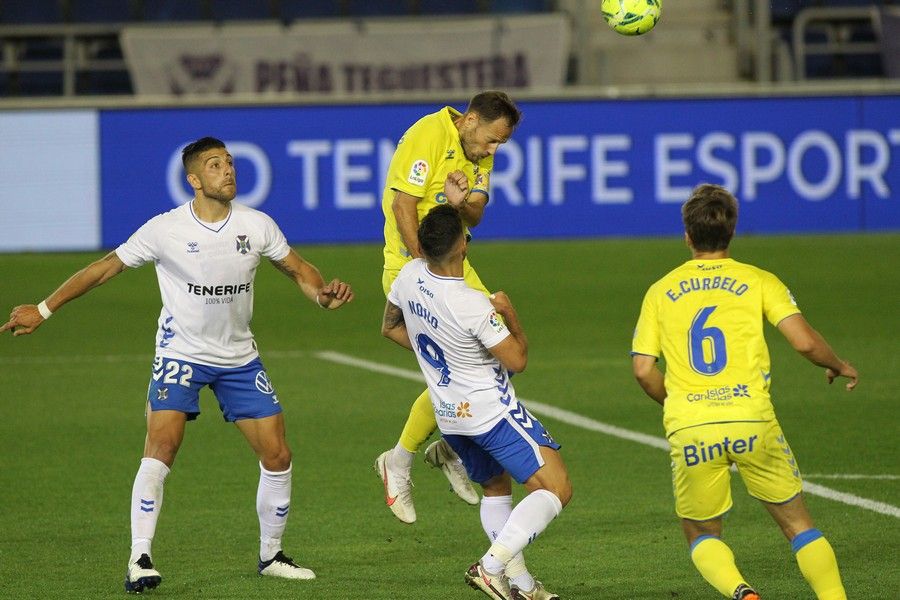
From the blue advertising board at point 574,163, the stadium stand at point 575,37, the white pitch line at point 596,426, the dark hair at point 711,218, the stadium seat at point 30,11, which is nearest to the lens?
the dark hair at point 711,218

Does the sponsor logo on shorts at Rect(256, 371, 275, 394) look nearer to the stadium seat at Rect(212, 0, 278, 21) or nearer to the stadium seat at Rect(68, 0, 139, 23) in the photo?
the stadium seat at Rect(212, 0, 278, 21)

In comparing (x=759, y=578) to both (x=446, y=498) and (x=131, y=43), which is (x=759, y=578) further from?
(x=131, y=43)

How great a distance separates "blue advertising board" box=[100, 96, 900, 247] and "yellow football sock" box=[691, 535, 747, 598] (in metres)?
16.0

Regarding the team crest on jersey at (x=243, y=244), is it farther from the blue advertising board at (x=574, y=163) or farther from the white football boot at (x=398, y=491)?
the blue advertising board at (x=574, y=163)

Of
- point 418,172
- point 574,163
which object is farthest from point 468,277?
point 574,163

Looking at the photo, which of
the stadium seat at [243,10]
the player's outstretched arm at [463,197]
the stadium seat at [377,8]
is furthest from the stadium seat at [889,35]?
the player's outstretched arm at [463,197]

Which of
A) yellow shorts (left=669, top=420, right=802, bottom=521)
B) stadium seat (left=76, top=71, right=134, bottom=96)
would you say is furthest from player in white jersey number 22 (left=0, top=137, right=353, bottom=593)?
stadium seat (left=76, top=71, right=134, bottom=96)

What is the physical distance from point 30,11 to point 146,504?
21.9 meters

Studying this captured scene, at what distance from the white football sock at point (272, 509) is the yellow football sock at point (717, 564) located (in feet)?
6.68

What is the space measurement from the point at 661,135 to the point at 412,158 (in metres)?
15.0

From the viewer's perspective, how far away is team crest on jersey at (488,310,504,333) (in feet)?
20.5

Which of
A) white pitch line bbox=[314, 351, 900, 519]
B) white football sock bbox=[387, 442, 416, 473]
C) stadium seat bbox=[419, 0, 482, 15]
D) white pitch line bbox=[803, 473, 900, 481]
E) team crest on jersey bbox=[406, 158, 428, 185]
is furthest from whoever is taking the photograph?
stadium seat bbox=[419, 0, 482, 15]

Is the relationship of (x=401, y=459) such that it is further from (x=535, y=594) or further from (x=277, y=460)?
(x=535, y=594)

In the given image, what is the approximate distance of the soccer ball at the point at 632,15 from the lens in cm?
980
